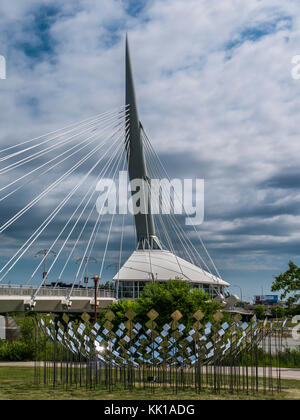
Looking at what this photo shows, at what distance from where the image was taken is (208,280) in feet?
200

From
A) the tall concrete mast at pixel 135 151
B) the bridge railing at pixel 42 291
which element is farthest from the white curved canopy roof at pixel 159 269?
the bridge railing at pixel 42 291

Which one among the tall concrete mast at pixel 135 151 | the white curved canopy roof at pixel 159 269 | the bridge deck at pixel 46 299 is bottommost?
the bridge deck at pixel 46 299

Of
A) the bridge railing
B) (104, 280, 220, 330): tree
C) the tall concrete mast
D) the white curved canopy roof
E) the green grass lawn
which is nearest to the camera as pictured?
the green grass lawn

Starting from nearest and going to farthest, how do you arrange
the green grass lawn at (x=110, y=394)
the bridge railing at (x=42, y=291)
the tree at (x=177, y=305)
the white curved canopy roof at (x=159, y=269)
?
the green grass lawn at (x=110, y=394) < the tree at (x=177, y=305) < the bridge railing at (x=42, y=291) < the white curved canopy roof at (x=159, y=269)

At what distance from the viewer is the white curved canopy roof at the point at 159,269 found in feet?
191

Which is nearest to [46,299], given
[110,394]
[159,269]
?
[159,269]

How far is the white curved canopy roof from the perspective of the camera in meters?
58.2

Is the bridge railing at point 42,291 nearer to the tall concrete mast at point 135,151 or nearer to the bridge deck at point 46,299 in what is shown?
the bridge deck at point 46,299

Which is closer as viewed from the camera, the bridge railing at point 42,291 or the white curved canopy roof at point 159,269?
the bridge railing at point 42,291

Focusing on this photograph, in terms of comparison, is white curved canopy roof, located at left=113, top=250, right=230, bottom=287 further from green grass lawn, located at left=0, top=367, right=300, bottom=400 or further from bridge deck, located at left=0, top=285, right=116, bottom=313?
green grass lawn, located at left=0, top=367, right=300, bottom=400

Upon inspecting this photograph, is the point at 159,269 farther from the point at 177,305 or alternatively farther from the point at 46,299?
the point at 177,305

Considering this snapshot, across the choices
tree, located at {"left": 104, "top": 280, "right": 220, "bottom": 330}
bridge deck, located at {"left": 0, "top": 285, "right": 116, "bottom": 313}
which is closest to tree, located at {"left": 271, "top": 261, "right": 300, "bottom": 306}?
tree, located at {"left": 104, "top": 280, "right": 220, "bottom": 330}
